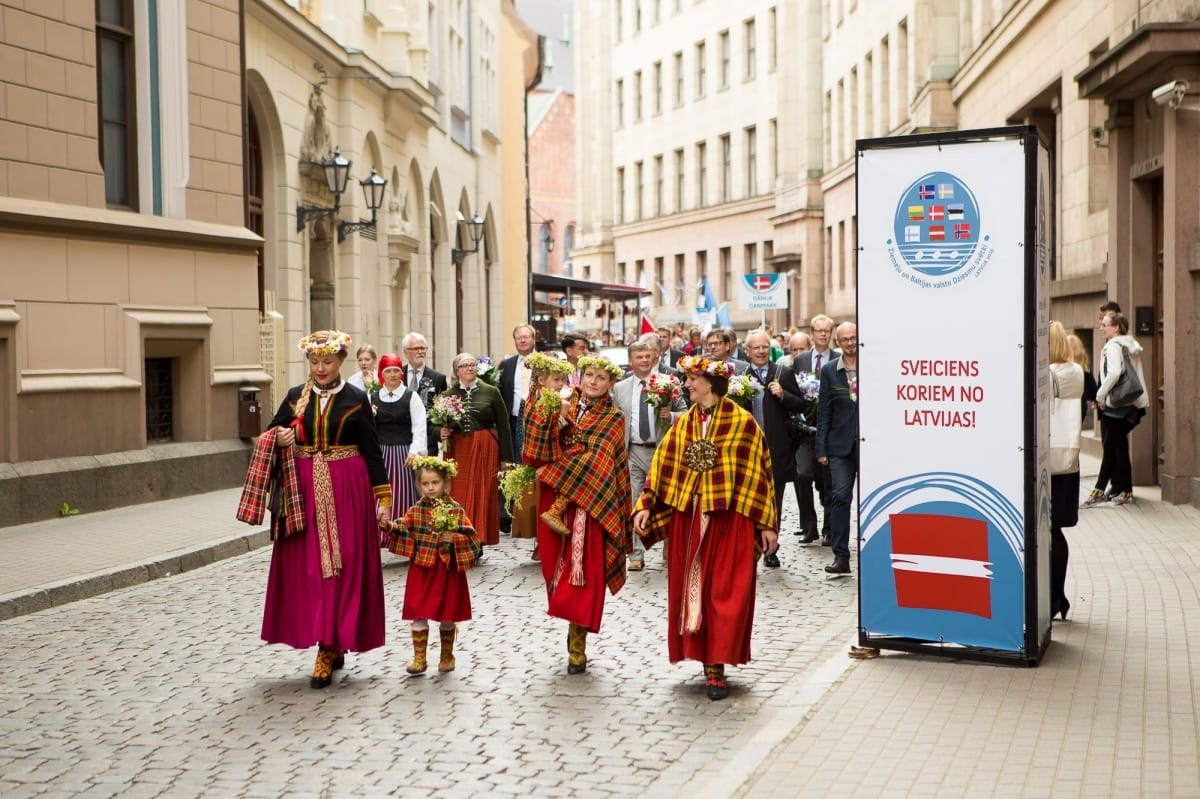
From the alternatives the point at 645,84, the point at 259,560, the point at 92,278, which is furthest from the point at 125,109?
the point at 645,84

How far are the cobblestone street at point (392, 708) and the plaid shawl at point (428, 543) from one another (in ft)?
1.96

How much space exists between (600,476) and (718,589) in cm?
115

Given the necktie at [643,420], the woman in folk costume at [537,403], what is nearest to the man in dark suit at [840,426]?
the necktie at [643,420]

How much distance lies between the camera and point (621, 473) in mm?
9141

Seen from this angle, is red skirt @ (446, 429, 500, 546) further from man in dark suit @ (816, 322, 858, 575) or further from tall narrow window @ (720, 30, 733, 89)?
tall narrow window @ (720, 30, 733, 89)

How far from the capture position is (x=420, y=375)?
1507 cm

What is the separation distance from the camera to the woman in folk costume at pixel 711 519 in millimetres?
8094

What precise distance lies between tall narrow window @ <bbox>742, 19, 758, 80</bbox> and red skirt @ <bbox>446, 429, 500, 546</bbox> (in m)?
50.2

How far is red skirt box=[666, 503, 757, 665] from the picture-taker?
317 inches

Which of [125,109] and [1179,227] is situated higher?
[125,109]

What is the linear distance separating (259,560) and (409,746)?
7.07 meters

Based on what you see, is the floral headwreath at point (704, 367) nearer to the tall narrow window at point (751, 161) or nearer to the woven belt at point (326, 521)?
the woven belt at point (326, 521)

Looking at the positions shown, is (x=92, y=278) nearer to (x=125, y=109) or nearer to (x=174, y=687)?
A: (x=125, y=109)

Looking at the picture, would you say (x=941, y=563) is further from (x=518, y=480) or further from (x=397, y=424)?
(x=397, y=424)
